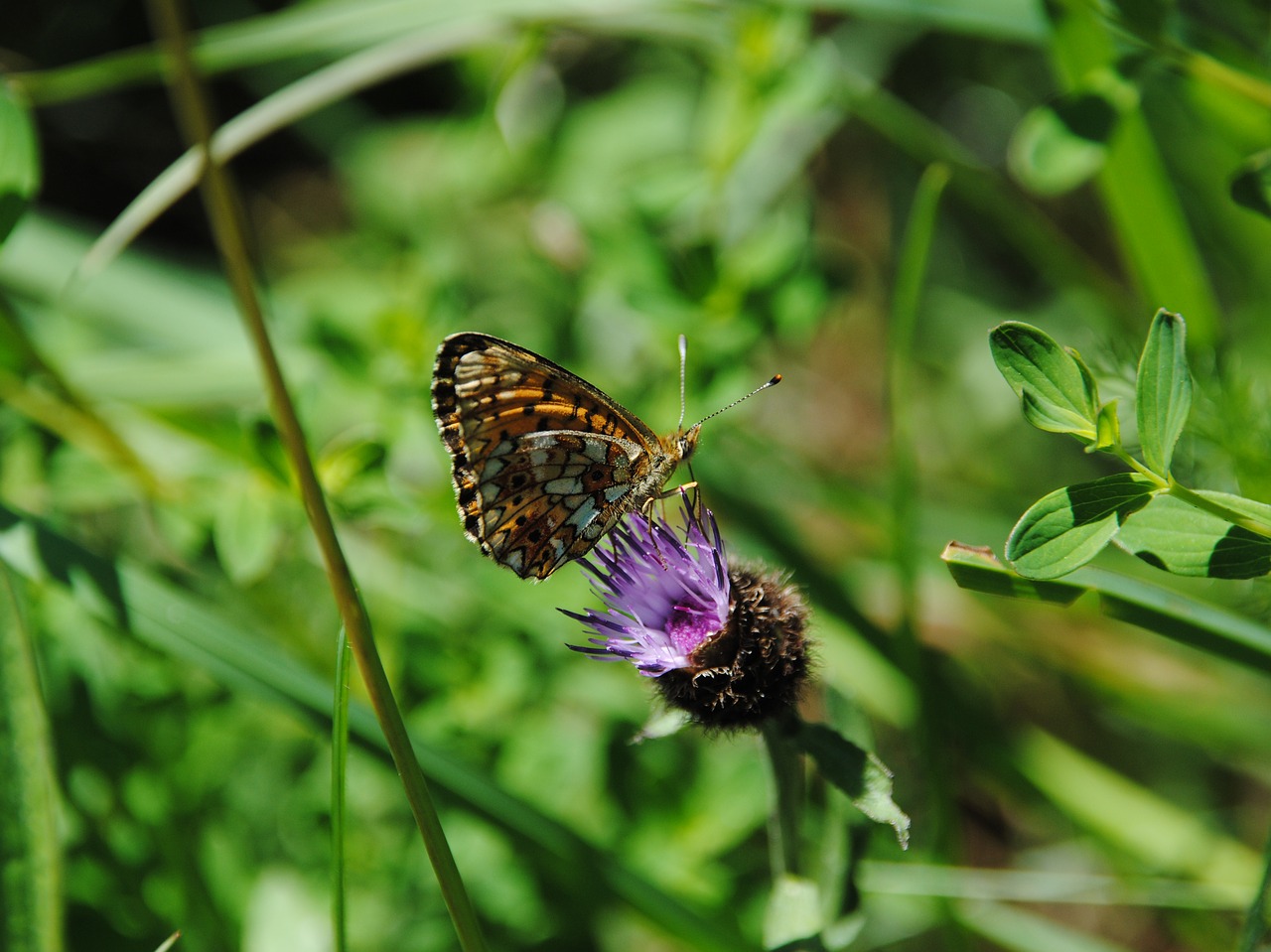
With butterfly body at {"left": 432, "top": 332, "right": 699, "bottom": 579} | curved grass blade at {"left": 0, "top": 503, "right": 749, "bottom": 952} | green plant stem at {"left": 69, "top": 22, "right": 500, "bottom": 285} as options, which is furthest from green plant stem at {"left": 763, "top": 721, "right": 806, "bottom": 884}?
green plant stem at {"left": 69, "top": 22, "right": 500, "bottom": 285}

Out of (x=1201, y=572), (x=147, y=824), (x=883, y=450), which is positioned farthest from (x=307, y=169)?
(x=1201, y=572)

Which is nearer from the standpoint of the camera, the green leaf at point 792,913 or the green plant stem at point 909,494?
the green leaf at point 792,913

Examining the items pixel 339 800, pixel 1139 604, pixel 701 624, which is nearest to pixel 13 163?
pixel 339 800

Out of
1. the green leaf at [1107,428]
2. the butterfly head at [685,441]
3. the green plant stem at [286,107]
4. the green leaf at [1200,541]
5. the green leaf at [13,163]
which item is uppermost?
the green plant stem at [286,107]

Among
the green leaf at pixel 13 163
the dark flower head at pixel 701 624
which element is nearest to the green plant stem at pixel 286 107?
the green leaf at pixel 13 163

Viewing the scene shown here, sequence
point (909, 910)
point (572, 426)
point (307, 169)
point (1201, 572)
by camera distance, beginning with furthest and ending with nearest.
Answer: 1. point (307, 169)
2. point (909, 910)
3. point (572, 426)
4. point (1201, 572)

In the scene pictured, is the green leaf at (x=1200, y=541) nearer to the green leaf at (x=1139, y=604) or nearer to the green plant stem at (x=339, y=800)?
the green leaf at (x=1139, y=604)

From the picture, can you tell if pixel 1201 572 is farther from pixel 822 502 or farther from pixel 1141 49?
pixel 822 502
